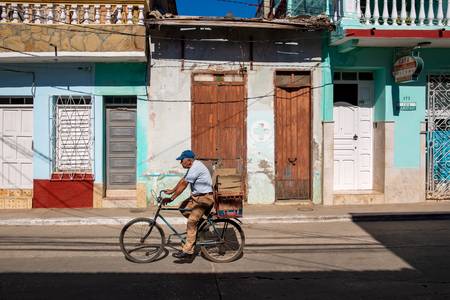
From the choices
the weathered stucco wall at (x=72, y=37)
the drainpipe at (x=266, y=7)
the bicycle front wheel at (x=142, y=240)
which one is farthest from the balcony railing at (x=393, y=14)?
the bicycle front wheel at (x=142, y=240)

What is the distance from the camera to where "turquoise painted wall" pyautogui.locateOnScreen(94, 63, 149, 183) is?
1289 centimetres

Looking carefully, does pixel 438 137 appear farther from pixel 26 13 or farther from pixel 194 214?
pixel 26 13

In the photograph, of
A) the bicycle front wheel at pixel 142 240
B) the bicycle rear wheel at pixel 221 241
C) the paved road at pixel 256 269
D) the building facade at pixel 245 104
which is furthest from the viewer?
the building facade at pixel 245 104

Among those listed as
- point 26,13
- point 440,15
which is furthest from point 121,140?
point 440,15

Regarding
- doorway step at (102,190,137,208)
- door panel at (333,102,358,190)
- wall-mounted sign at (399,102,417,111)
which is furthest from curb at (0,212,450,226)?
wall-mounted sign at (399,102,417,111)

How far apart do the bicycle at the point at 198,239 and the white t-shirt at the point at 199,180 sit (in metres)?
0.36

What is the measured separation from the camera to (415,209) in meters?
12.6

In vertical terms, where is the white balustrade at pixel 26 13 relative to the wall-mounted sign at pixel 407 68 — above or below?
above

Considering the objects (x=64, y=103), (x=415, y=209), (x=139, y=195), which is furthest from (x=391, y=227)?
(x=64, y=103)

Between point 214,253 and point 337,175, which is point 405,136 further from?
point 214,253

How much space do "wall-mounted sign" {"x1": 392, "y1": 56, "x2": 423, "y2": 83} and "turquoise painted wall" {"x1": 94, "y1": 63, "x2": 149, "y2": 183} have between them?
621 centimetres

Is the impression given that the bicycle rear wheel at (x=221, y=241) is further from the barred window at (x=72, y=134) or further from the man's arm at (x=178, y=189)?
the barred window at (x=72, y=134)

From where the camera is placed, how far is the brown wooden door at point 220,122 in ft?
43.1
